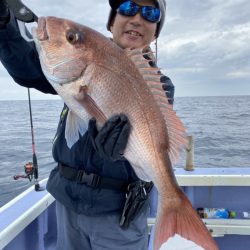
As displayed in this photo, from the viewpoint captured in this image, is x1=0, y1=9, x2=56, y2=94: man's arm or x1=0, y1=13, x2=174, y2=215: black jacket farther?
x1=0, y1=13, x2=174, y2=215: black jacket

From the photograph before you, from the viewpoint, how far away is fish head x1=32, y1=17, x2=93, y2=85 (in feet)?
5.27

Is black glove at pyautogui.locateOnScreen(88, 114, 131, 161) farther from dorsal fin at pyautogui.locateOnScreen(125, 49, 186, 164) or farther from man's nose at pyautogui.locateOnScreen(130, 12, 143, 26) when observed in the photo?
man's nose at pyautogui.locateOnScreen(130, 12, 143, 26)

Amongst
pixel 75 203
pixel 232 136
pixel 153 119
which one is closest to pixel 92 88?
pixel 153 119

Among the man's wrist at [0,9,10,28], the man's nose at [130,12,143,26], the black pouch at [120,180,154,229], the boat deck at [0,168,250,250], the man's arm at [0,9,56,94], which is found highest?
the man's nose at [130,12,143,26]

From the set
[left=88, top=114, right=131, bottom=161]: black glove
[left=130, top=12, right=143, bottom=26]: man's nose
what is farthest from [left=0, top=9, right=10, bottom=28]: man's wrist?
[left=130, top=12, right=143, bottom=26]: man's nose

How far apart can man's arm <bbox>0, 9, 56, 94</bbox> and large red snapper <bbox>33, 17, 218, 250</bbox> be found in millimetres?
264

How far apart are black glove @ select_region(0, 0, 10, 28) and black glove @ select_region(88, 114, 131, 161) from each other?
721mm

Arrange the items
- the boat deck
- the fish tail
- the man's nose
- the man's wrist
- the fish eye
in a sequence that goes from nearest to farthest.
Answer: the fish tail
the fish eye
the man's wrist
the man's nose
the boat deck

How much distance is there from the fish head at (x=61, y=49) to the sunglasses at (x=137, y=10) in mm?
704

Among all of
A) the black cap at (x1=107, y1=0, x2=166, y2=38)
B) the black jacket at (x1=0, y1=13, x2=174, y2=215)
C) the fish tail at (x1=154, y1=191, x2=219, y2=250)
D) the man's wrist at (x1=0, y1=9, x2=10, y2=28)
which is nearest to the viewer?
the fish tail at (x1=154, y1=191, x2=219, y2=250)

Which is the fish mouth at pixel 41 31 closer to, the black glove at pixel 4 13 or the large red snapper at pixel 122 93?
the large red snapper at pixel 122 93

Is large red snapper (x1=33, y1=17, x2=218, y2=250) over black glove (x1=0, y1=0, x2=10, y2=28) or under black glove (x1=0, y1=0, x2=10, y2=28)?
under

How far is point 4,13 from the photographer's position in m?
1.71

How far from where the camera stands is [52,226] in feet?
10.4
